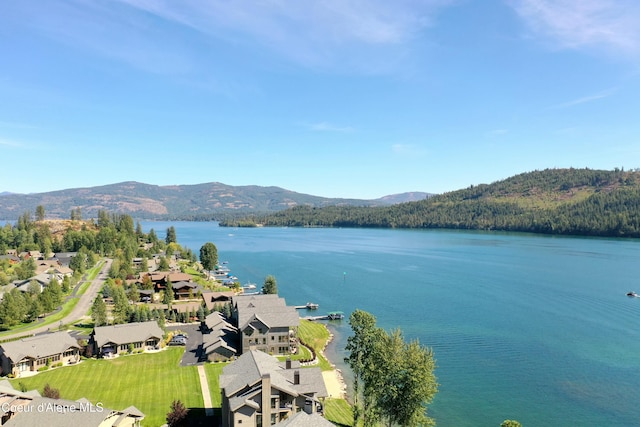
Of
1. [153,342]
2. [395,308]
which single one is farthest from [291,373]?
[395,308]

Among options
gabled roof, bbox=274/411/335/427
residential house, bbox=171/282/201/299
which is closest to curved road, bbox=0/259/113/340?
residential house, bbox=171/282/201/299

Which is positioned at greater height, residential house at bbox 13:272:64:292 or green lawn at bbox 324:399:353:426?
residential house at bbox 13:272:64:292

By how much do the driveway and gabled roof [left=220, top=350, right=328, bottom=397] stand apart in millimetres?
16115

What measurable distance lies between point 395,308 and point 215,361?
43914 mm

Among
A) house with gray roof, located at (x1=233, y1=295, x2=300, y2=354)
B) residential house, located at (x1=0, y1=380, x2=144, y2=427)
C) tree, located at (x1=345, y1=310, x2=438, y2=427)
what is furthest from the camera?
house with gray roof, located at (x1=233, y1=295, x2=300, y2=354)

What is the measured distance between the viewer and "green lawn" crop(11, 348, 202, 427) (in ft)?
141

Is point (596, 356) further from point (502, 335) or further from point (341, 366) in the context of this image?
point (341, 366)

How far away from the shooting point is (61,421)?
101ft

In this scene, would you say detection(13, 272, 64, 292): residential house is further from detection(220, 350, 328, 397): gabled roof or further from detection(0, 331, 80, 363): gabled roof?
detection(220, 350, 328, 397): gabled roof

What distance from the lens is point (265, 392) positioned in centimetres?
3575

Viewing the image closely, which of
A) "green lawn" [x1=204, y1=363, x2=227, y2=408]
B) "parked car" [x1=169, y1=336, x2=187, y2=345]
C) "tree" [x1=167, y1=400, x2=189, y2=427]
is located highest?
"tree" [x1=167, y1=400, x2=189, y2=427]

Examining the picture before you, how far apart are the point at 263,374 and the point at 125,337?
1269 inches

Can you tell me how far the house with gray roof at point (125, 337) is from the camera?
5772 centimetres

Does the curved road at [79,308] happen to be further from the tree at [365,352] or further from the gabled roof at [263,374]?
the tree at [365,352]
